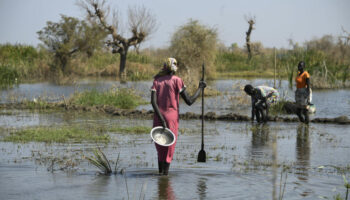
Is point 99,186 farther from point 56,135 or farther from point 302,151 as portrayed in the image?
point 302,151

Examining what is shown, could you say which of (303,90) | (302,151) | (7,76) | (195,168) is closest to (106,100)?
(303,90)

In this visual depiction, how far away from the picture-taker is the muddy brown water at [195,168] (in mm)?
6043

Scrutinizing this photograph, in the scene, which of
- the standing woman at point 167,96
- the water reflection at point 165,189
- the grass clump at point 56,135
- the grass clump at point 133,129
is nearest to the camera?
the water reflection at point 165,189

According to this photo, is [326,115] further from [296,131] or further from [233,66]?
[233,66]

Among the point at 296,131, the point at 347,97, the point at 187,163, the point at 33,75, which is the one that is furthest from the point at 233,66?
the point at 187,163

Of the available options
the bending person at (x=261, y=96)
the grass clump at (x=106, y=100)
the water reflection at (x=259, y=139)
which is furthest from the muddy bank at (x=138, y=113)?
the water reflection at (x=259, y=139)

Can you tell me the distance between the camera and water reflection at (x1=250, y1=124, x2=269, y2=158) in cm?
873

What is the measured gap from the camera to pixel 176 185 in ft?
21.0

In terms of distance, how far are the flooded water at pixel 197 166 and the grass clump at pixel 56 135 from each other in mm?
352

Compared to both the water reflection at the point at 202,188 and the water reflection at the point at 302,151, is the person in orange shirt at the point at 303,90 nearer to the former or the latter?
the water reflection at the point at 302,151

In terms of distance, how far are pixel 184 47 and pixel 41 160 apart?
17624mm

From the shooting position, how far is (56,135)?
10078 millimetres

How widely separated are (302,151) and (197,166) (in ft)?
7.86

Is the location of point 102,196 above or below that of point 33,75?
below
